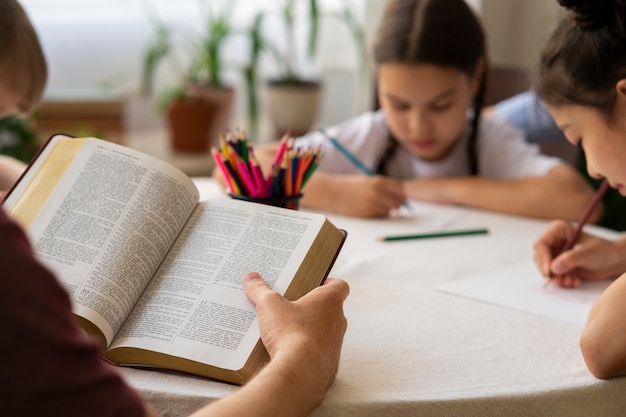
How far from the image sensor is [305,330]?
771 millimetres

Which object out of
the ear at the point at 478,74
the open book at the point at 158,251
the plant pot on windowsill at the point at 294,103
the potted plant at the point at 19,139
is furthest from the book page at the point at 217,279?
the plant pot on windowsill at the point at 294,103

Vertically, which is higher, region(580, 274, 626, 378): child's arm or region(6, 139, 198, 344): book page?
region(6, 139, 198, 344): book page

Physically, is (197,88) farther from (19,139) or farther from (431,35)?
(431,35)

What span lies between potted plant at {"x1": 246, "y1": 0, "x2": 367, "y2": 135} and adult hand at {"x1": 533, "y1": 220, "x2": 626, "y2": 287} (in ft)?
4.81

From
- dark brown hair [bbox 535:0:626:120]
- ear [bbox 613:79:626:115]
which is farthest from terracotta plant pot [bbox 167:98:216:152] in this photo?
ear [bbox 613:79:626:115]

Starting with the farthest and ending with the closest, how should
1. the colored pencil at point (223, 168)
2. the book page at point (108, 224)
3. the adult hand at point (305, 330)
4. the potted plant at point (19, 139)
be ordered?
the potted plant at point (19, 139) < the colored pencil at point (223, 168) < the book page at point (108, 224) < the adult hand at point (305, 330)

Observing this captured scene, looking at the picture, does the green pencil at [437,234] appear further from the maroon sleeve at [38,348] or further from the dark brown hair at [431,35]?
the maroon sleeve at [38,348]

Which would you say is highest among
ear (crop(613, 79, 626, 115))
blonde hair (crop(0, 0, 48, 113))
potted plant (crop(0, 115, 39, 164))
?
ear (crop(613, 79, 626, 115))

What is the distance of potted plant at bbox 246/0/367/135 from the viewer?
8.41 feet

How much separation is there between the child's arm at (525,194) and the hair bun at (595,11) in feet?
1.70

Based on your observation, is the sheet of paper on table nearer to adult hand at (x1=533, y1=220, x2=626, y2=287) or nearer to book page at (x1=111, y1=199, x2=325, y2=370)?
adult hand at (x1=533, y1=220, x2=626, y2=287)

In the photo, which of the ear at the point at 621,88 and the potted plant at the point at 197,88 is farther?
the potted plant at the point at 197,88

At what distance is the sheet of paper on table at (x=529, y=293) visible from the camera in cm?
101

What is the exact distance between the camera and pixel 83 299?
819mm
